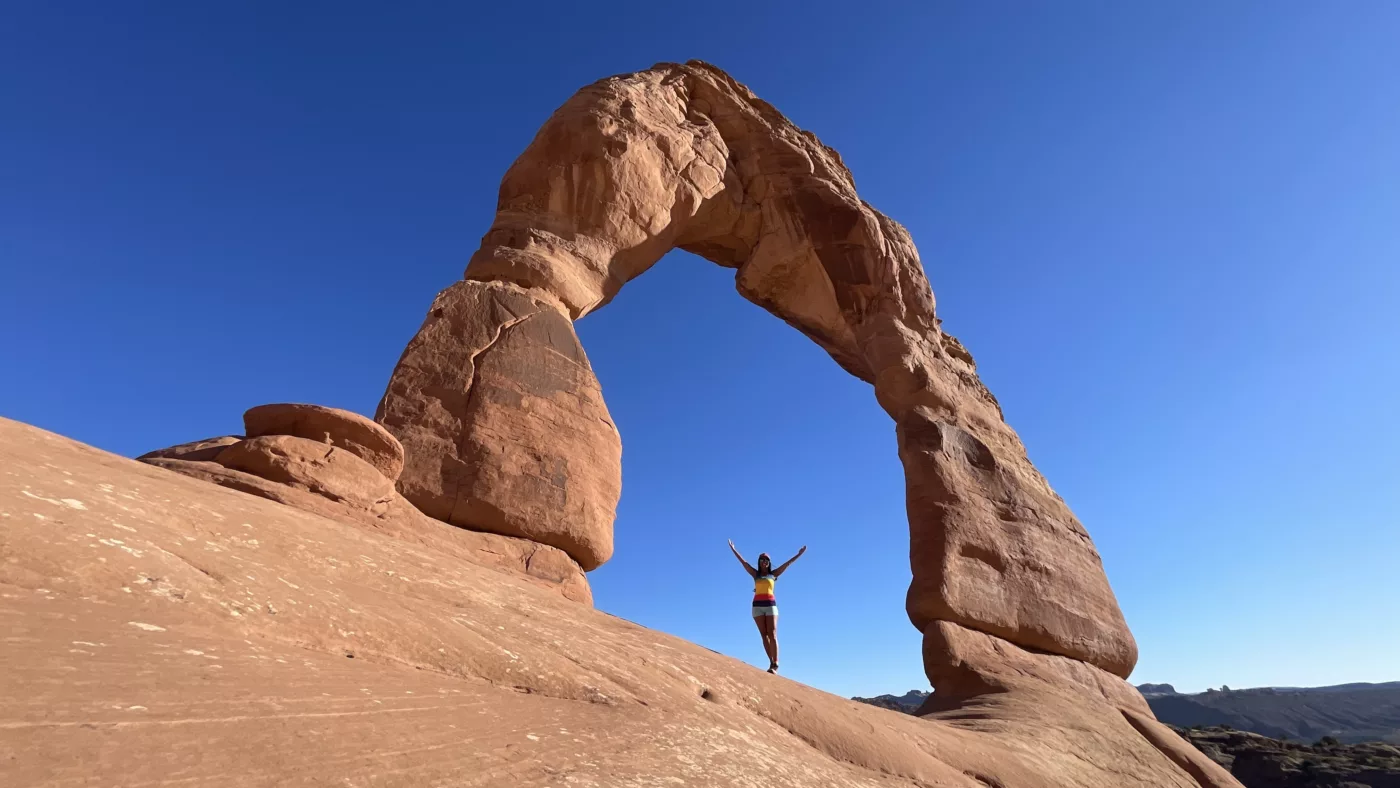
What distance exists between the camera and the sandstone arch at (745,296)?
6605 mm

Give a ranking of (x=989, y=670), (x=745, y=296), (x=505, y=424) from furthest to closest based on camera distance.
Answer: (x=745, y=296) → (x=989, y=670) → (x=505, y=424)

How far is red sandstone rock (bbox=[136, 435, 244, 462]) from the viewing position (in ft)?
16.2

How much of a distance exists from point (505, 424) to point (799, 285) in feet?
23.2

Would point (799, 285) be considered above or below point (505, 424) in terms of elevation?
above

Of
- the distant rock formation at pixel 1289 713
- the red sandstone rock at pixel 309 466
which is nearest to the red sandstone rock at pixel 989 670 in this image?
the red sandstone rock at pixel 309 466

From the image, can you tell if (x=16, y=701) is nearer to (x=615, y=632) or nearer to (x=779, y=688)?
(x=615, y=632)

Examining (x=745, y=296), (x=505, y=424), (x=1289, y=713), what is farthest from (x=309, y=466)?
(x=1289, y=713)

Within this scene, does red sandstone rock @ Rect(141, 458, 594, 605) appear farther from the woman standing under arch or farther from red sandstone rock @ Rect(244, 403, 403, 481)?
the woman standing under arch

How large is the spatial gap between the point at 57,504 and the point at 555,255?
20.4 feet

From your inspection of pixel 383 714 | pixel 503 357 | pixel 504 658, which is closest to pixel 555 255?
pixel 503 357

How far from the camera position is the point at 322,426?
16.8 ft

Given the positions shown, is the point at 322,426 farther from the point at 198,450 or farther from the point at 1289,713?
the point at 1289,713

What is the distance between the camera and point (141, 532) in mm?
2756

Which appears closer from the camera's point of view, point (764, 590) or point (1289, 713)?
point (764, 590)
